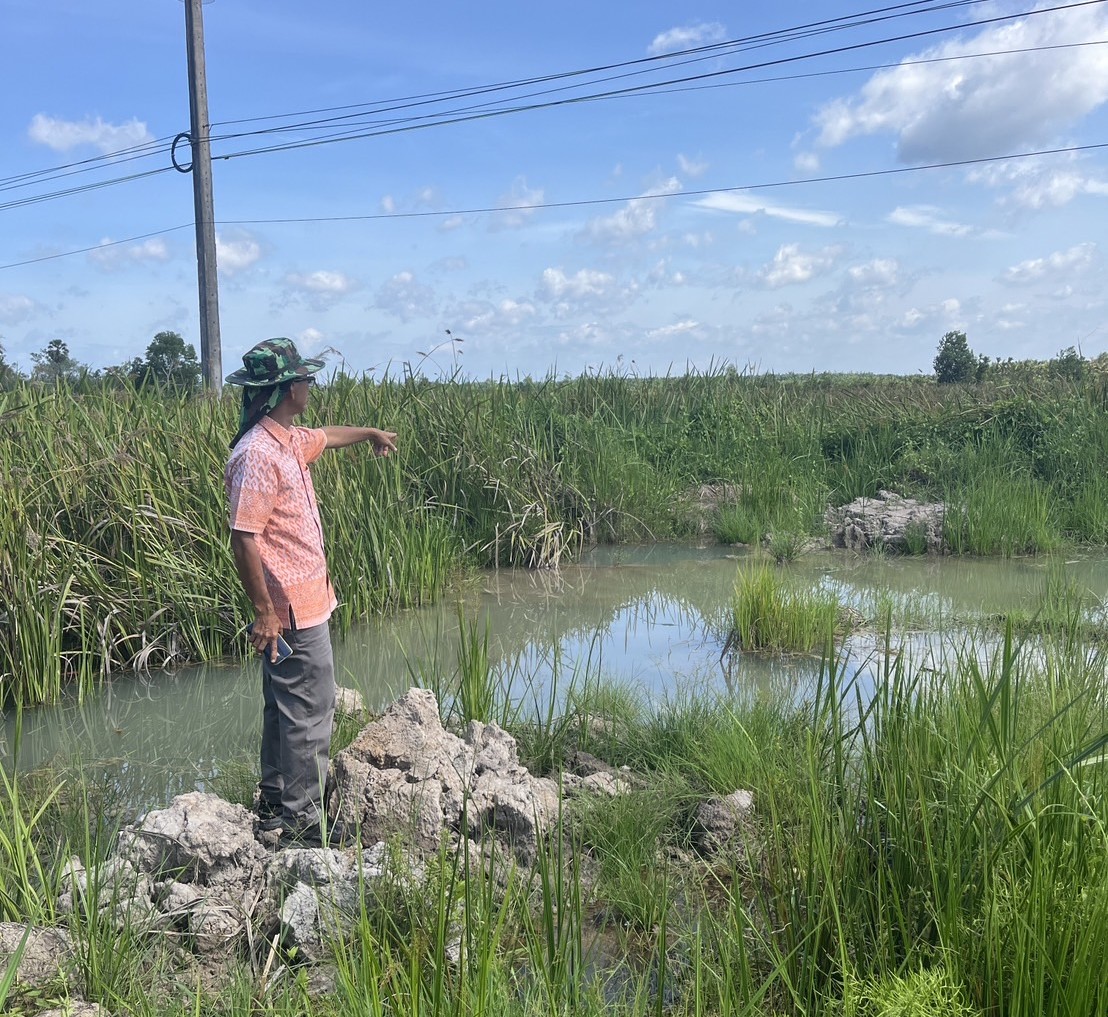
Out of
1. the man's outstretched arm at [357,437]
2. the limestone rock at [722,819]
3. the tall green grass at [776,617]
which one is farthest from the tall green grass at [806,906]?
the tall green grass at [776,617]

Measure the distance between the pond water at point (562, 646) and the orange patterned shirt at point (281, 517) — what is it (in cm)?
94

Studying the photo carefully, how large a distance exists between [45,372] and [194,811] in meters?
6.74

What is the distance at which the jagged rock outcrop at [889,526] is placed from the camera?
10.0 meters

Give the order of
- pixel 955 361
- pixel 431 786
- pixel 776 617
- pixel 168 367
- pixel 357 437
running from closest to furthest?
pixel 431 786 < pixel 357 437 < pixel 776 617 < pixel 168 367 < pixel 955 361

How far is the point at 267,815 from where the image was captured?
3.55 meters

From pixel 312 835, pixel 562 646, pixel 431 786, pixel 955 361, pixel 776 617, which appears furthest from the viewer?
pixel 955 361

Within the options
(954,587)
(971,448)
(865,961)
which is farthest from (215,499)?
(971,448)

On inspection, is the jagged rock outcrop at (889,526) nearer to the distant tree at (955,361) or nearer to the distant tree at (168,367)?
the distant tree at (168,367)

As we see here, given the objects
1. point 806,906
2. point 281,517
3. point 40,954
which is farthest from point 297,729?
point 806,906

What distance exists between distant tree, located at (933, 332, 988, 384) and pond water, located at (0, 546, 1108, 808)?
14.4m

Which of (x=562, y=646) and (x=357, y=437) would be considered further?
(x=562, y=646)

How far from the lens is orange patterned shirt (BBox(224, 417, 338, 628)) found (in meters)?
3.38

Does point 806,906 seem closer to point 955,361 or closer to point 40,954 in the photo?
point 40,954

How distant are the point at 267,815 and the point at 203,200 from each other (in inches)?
402
